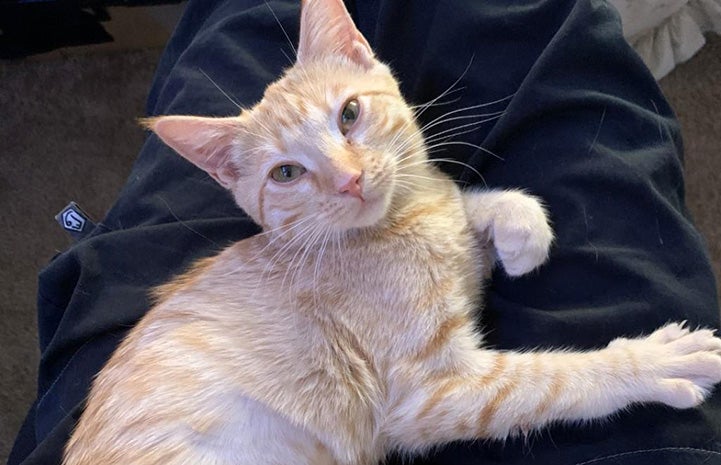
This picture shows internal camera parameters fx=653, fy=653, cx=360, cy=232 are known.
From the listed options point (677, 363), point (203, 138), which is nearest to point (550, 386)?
point (677, 363)

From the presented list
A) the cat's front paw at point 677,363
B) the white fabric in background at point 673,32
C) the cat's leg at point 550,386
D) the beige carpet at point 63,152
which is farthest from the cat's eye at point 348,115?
the beige carpet at point 63,152

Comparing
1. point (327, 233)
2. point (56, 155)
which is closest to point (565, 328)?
point (327, 233)

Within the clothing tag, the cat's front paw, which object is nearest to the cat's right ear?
the clothing tag

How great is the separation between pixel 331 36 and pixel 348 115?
0.18 meters

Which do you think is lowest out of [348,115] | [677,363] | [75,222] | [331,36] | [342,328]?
[677,363]

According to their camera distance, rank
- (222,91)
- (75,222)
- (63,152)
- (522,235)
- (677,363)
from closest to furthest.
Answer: (677,363) → (522,235) → (222,91) → (75,222) → (63,152)

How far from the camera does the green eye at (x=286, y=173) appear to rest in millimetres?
1297

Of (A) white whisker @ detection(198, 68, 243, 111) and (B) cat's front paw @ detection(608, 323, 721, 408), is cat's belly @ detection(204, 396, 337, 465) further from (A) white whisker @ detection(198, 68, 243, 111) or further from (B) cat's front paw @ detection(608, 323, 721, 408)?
(A) white whisker @ detection(198, 68, 243, 111)

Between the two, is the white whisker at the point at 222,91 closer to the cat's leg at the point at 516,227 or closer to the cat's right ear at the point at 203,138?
the cat's right ear at the point at 203,138

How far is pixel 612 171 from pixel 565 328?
30 cm

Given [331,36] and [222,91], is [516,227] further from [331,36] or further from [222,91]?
[222,91]

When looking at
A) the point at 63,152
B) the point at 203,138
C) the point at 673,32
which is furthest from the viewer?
the point at 63,152

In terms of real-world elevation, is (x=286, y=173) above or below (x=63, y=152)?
above

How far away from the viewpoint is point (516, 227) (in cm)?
118
